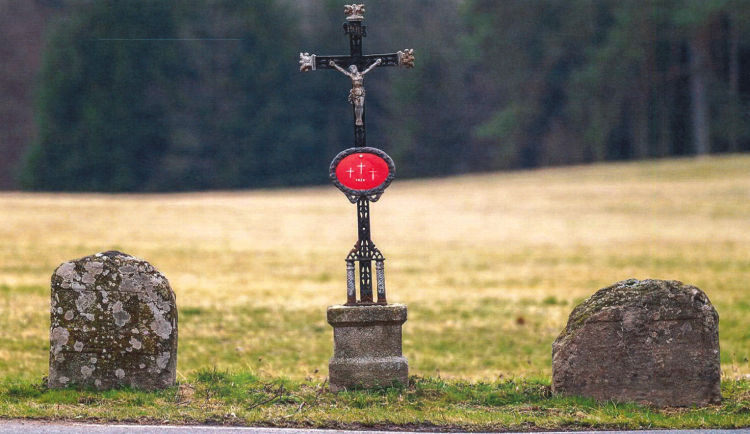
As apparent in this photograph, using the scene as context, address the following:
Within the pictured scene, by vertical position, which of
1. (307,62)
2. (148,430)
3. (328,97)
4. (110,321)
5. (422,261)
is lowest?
(148,430)

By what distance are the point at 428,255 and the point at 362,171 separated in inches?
741

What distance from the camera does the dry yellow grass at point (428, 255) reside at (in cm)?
1440

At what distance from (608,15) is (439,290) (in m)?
48.6

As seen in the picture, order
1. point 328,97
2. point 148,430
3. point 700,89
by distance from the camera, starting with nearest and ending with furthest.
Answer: point 148,430
point 700,89
point 328,97

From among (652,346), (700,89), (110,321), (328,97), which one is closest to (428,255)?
(652,346)

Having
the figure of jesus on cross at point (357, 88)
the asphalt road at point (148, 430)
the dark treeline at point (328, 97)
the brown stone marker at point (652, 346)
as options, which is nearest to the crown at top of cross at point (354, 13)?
the figure of jesus on cross at point (357, 88)

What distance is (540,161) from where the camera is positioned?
227 feet

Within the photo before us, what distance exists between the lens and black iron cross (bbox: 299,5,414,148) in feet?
29.0

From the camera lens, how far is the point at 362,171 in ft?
28.2

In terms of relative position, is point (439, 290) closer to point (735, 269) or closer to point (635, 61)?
point (735, 269)

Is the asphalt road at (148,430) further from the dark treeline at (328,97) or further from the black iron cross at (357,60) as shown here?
the dark treeline at (328,97)

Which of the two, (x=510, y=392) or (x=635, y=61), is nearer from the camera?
(x=510, y=392)

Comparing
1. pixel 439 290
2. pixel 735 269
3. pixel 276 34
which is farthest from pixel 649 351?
pixel 276 34

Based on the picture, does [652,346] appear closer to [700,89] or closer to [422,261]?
[422,261]
